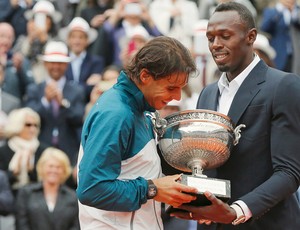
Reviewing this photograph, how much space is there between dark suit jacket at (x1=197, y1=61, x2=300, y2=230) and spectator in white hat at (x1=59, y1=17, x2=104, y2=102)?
4.80 meters

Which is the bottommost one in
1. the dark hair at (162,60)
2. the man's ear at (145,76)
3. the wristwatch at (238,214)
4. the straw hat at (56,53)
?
the wristwatch at (238,214)

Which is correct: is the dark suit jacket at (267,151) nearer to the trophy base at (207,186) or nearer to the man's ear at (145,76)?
the trophy base at (207,186)

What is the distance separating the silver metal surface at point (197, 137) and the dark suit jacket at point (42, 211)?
330 centimetres

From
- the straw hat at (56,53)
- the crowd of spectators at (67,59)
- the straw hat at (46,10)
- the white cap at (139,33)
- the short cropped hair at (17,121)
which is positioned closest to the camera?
the crowd of spectators at (67,59)

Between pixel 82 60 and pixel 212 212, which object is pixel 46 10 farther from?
pixel 212 212

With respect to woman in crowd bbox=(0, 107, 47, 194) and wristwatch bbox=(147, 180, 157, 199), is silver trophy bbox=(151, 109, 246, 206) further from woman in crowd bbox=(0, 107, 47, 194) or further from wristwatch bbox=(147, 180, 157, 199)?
woman in crowd bbox=(0, 107, 47, 194)

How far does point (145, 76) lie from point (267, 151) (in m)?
0.75

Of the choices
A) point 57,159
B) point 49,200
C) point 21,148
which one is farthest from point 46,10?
point 49,200

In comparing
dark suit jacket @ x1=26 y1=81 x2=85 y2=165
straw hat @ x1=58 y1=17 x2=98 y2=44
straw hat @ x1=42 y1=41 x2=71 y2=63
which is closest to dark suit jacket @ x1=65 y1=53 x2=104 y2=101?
straw hat @ x1=42 y1=41 x2=71 y2=63

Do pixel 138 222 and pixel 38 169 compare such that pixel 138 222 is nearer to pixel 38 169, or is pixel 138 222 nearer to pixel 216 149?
pixel 216 149

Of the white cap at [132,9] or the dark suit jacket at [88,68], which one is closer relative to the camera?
the dark suit jacket at [88,68]

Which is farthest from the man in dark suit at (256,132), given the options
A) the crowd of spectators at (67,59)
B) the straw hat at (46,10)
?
the straw hat at (46,10)

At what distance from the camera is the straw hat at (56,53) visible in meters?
9.09

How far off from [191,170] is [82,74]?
17.6 ft
